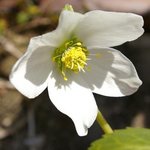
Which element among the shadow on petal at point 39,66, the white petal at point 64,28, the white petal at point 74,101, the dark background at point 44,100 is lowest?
the dark background at point 44,100

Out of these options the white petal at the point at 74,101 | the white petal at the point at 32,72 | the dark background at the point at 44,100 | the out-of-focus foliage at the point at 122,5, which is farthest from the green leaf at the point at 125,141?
the out-of-focus foliage at the point at 122,5

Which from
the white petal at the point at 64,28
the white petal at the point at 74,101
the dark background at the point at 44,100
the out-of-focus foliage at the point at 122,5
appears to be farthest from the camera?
the out-of-focus foliage at the point at 122,5

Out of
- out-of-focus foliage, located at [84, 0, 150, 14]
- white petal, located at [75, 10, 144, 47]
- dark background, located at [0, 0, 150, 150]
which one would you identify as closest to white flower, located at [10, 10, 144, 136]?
white petal, located at [75, 10, 144, 47]

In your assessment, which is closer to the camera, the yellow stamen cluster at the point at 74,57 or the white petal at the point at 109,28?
the white petal at the point at 109,28

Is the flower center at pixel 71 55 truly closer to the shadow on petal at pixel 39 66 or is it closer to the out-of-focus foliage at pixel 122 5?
the shadow on petal at pixel 39 66

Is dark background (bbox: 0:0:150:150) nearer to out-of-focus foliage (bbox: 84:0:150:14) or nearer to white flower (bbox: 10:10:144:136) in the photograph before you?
out-of-focus foliage (bbox: 84:0:150:14)
